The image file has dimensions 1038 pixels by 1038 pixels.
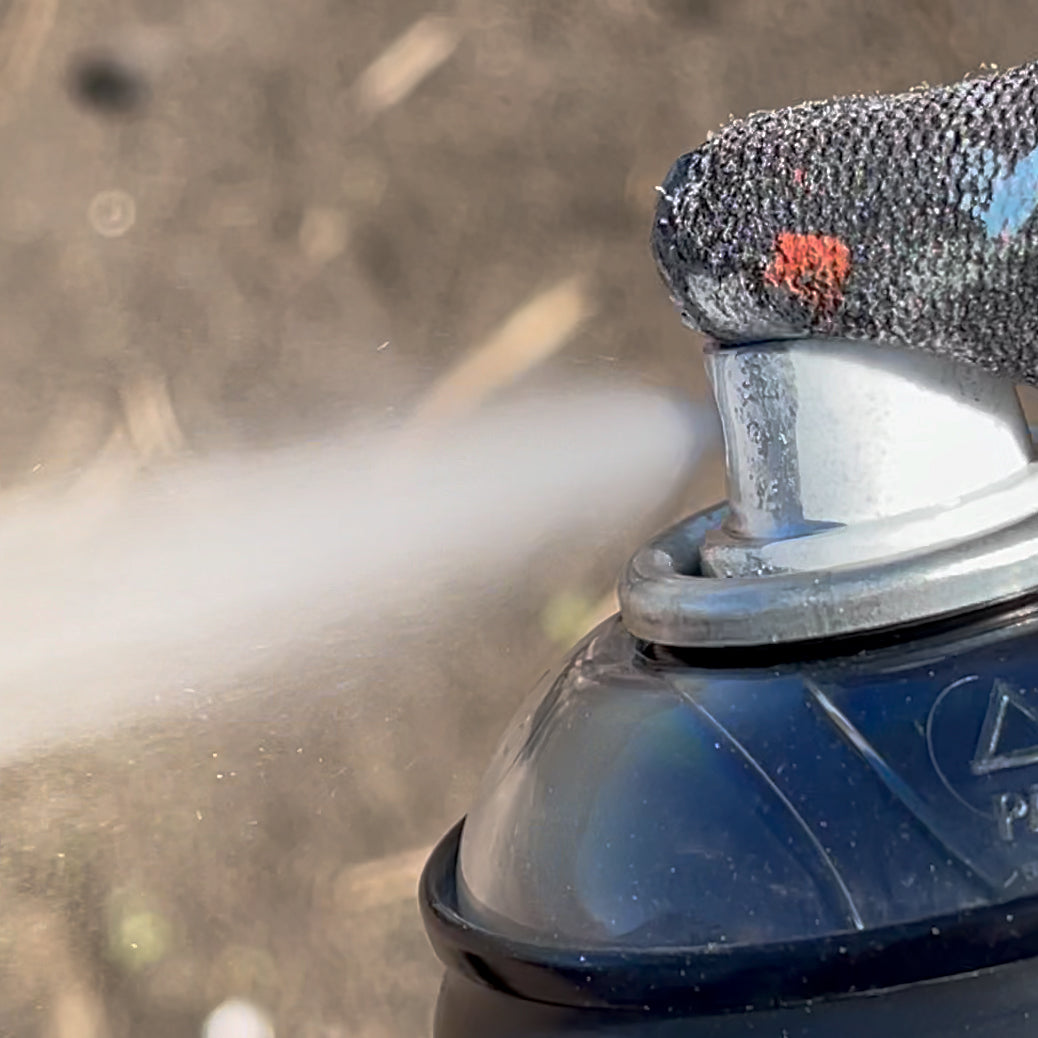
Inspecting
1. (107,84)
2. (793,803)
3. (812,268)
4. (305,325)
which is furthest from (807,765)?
(107,84)

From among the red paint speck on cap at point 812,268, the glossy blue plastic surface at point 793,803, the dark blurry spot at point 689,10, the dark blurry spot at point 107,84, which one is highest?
the dark blurry spot at point 107,84

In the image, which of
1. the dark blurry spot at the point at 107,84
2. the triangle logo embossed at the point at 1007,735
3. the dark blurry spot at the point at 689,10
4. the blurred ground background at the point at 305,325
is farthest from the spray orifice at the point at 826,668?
the dark blurry spot at the point at 689,10

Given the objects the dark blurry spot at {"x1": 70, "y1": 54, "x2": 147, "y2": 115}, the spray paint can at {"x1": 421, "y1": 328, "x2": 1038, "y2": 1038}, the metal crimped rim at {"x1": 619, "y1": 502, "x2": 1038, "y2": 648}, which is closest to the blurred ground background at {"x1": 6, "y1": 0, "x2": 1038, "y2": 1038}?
the dark blurry spot at {"x1": 70, "y1": 54, "x2": 147, "y2": 115}

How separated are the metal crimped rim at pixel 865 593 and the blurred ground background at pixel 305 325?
91 cm

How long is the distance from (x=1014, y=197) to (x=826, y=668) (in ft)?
0.65

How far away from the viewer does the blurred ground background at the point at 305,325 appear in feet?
4.27

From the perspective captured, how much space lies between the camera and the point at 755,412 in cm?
54

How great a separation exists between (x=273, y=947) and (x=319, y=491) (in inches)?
20.1

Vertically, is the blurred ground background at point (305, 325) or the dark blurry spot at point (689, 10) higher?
the dark blurry spot at point (689, 10)

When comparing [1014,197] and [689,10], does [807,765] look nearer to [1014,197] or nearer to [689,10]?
[1014,197]

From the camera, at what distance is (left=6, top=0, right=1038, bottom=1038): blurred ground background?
130 centimetres

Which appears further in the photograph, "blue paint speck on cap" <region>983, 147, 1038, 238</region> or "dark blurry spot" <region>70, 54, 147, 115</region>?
"dark blurry spot" <region>70, 54, 147, 115</region>

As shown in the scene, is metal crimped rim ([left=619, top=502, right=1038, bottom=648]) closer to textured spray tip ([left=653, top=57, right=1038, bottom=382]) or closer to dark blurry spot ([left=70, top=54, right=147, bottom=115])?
textured spray tip ([left=653, top=57, right=1038, bottom=382])

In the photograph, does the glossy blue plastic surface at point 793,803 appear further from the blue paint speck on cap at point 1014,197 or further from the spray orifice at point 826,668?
the blue paint speck on cap at point 1014,197
